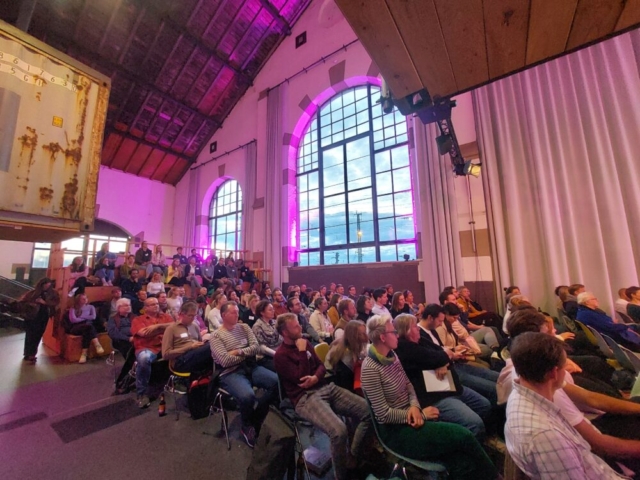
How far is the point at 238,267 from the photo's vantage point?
8.20 meters

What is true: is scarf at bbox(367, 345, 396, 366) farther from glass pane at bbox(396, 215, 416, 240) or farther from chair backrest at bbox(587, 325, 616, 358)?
glass pane at bbox(396, 215, 416, 240)

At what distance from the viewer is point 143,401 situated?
3014 mm

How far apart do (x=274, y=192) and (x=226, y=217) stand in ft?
10.6

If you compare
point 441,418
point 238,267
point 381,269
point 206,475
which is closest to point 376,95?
point 381,269

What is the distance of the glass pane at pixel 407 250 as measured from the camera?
272 inches

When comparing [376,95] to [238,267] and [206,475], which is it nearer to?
[238,267]

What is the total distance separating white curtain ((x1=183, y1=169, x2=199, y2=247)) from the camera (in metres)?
12.0

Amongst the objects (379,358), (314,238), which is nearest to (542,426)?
(379,358)

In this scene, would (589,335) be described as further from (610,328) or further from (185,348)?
(185,348)

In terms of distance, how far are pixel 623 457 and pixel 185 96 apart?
12.9 meters

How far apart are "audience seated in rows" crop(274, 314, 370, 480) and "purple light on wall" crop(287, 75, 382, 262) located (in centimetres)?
669

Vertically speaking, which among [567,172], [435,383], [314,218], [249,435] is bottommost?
[249,435]

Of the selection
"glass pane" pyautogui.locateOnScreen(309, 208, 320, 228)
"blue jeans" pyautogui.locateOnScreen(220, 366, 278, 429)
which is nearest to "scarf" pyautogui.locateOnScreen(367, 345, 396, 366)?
"blue jeans" pyautogui.locateOnScreen(220, 366, 278, 429)

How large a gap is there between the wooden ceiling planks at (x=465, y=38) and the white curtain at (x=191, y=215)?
12161mm
